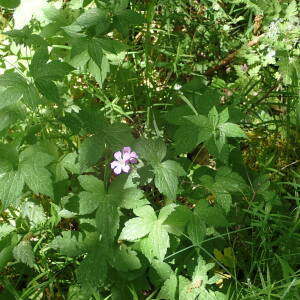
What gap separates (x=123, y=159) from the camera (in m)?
1.49

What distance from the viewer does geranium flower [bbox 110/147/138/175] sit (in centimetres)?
147

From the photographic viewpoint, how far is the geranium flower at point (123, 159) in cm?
147

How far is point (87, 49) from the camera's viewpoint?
1.54m

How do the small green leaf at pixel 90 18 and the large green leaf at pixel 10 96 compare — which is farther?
the small green leaf at pixel 90 18

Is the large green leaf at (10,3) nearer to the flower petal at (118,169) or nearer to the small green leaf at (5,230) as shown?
the flower petal at (118,169)

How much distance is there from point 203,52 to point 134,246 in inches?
54.8

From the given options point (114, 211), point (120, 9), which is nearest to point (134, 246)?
point (114, 211)

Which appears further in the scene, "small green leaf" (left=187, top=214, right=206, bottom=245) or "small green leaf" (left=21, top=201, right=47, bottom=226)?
"small green leaf" (left=21, top=201, right=47, bottom=226)

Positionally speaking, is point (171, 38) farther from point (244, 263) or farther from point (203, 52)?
point (244, 263)

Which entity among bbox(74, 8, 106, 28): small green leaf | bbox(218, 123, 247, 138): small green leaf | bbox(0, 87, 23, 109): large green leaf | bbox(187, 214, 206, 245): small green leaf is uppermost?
bbox(74, 8, 106, 28): small green leaf

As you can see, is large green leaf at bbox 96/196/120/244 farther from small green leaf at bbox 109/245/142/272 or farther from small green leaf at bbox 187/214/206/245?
small green leaf at bbox 187/214/206/245

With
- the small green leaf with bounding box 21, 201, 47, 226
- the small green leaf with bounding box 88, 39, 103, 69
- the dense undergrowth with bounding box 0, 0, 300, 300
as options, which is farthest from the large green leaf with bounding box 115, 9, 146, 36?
the small green leaf with bounding box 21, 201, 47, 226

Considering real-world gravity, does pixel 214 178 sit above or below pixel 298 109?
below

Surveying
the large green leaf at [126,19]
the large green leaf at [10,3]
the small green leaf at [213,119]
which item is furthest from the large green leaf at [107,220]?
the large green leaf at [10,3]
